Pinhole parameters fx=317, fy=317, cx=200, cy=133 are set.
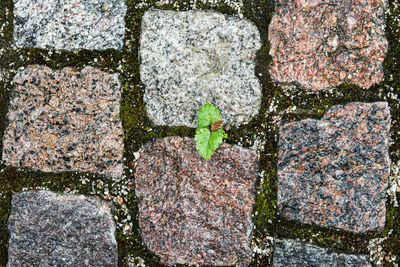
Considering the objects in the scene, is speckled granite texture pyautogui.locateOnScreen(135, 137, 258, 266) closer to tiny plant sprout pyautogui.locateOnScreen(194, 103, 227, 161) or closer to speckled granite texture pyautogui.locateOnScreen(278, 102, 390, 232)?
tiny plant sprout pyautogui.locateOnScreen(194, 103, 227, 161)

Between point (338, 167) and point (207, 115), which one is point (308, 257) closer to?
point (338, 167)

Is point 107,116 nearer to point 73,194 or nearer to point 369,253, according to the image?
point 73,194

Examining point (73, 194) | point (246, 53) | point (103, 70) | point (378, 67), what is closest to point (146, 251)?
point (73, 194)

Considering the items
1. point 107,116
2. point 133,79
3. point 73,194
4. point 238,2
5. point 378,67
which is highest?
point 238,2

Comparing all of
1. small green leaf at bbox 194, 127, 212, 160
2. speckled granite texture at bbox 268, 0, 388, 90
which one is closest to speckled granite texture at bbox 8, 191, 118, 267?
small green leaf at bbox 194, 127, 212, 160

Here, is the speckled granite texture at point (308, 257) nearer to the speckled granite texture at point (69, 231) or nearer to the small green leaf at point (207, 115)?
the small green leaf at point (207, 115)

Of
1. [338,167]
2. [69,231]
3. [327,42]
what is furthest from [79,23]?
[338,167]
